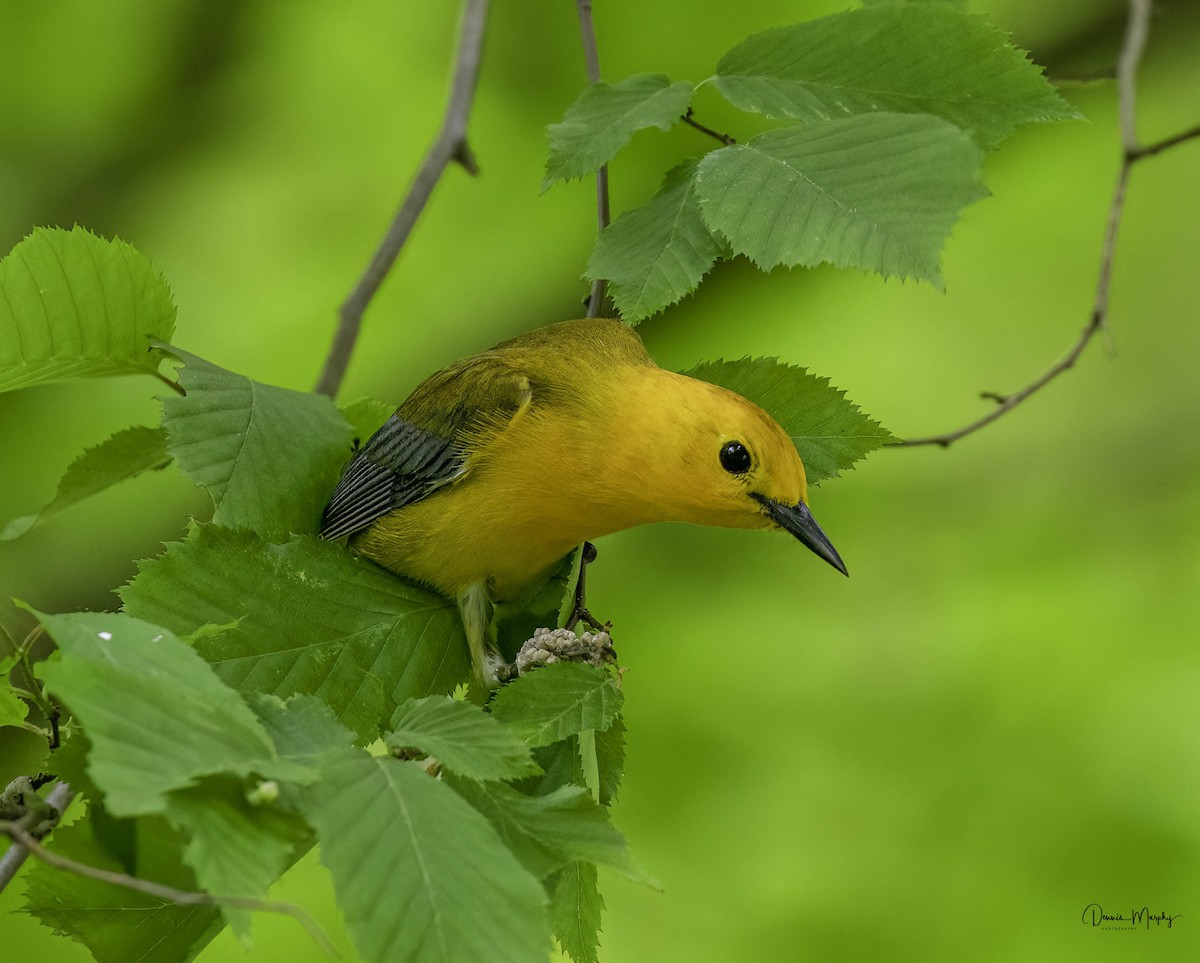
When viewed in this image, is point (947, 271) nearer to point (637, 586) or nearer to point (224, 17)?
point (637, 586)

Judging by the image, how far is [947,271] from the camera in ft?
9.80

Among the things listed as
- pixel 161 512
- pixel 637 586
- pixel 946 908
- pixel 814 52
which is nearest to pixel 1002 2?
pixel 637 586

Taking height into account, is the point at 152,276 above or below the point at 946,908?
above

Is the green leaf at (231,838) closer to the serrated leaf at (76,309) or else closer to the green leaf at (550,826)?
the green leaf at (550,826)

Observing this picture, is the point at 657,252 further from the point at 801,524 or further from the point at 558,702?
the point at 558,702

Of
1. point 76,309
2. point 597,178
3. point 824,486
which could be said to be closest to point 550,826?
point 76,309

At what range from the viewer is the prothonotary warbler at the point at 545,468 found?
133 centimetres

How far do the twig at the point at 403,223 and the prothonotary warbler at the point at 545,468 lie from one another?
0.49ft

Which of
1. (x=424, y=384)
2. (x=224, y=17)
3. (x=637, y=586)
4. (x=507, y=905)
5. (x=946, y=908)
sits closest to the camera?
(x=507, y=905)

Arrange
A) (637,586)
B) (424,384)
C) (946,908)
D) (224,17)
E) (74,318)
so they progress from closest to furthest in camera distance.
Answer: (74,318), (424,384), (946,908), (637,586), (224,17)

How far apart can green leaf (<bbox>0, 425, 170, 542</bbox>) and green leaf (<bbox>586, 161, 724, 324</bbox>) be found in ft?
1.73

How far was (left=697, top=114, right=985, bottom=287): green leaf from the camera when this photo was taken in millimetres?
1141

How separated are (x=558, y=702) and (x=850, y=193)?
551 millimetres

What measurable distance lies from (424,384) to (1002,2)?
2074 mm
